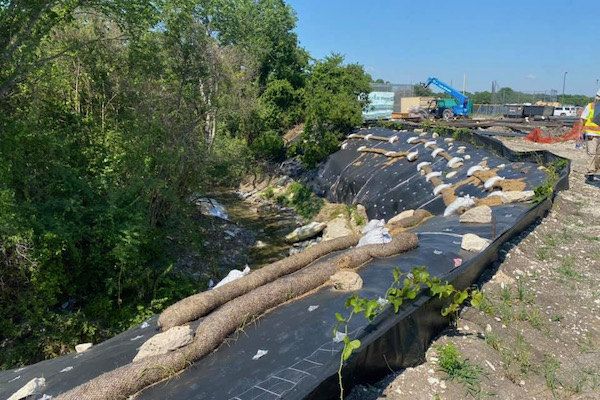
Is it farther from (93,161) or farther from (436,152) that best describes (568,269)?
(93,161)

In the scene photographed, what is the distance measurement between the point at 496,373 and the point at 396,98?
30.2 metres

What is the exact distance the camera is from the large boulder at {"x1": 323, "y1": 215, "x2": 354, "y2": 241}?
385 inches

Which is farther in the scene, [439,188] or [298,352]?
[439,188]

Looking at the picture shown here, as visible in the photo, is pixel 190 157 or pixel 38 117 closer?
pixel 38 117

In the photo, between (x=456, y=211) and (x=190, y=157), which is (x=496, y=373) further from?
(x=190, y=157)

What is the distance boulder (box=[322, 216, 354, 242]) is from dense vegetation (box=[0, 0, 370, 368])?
334 centimetres

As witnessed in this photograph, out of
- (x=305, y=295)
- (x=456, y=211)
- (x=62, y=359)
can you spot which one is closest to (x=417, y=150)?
(x=456, y=211)

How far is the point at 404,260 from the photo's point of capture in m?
3.94

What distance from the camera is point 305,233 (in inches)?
409

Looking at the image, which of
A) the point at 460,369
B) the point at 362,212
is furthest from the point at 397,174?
the point at 460,369

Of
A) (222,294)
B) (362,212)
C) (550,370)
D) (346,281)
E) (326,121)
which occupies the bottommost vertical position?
(362,212)

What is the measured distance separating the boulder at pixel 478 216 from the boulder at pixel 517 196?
111 cm

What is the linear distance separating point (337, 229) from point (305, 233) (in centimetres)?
88

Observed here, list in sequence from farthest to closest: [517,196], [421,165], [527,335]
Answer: [421,165]
[517,196]
[527,335]
